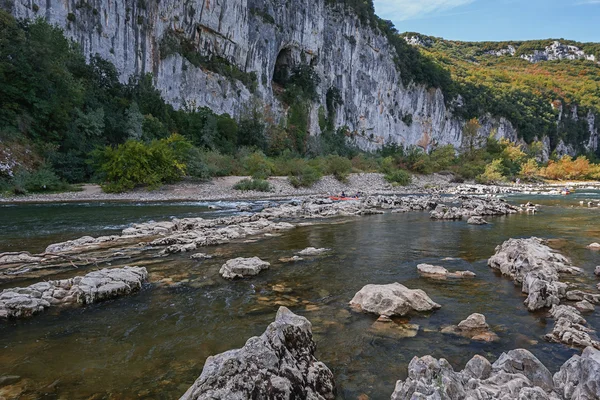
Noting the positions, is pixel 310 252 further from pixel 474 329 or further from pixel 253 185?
pixel 253 185

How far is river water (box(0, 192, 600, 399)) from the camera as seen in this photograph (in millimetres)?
3434

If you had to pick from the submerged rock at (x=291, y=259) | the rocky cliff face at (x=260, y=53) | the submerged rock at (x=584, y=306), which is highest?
the rocky cliff face at (x=260, y=53)

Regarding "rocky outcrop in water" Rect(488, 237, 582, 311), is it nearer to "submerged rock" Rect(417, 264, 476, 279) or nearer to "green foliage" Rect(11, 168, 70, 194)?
"submerged rock" Rect(417, 264, 476, 279)

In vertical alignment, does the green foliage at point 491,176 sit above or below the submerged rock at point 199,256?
above

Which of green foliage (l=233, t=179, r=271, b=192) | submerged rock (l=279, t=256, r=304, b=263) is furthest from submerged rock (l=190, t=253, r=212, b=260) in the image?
green foliage (l=233, t=179, r=271, b=192)

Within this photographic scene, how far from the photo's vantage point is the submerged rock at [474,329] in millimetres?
4215

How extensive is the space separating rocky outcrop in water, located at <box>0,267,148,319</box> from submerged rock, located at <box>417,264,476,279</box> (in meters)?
5.35

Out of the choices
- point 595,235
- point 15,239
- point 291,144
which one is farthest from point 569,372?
point 291,144

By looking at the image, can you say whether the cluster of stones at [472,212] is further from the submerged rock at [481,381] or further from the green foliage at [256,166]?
the green foliage at [256,166]

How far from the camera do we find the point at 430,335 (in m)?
4.27

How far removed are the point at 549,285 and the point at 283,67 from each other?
5453 cm

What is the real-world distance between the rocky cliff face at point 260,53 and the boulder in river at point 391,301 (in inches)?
1438

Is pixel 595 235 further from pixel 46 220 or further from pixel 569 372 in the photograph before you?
pixel 46 220

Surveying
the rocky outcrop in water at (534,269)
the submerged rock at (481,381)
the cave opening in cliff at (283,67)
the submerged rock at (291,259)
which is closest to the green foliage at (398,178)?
the cave opening in cliff at (283,67)
